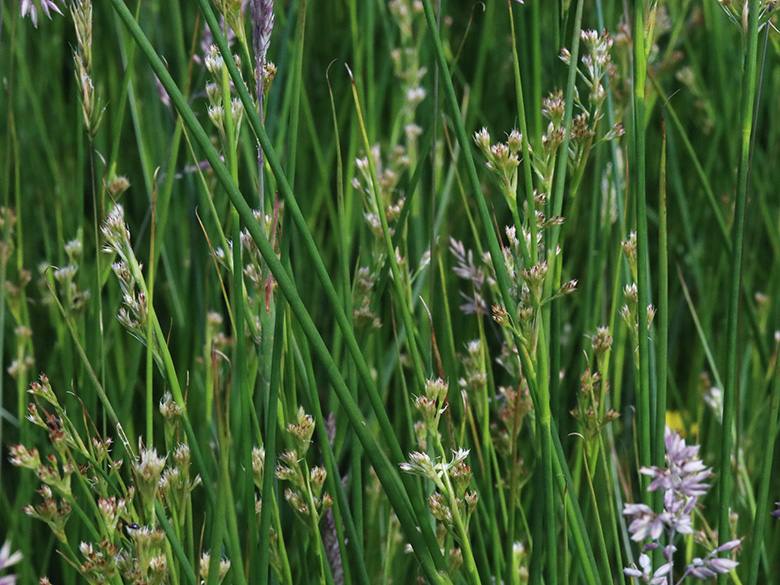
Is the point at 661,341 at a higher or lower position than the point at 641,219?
lower

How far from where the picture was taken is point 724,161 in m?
1.65

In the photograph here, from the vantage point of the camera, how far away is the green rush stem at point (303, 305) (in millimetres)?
570

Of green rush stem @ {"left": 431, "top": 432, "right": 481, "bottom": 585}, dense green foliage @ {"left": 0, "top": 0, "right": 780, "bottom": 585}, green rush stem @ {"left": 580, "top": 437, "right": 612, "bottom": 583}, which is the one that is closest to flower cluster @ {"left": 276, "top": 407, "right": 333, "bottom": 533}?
Answer: dense green foliage @ {"left": 0, "top": 0, "right": 780, "bottom": 585}

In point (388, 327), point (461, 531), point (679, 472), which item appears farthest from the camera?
point (388, 327)

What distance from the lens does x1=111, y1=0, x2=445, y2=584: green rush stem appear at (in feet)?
1.87

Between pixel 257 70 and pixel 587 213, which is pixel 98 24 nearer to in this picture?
pixel 587 213

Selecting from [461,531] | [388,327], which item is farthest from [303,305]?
[388,327]

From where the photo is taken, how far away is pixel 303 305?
60cm

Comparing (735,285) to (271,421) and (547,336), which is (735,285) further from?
(271,421)

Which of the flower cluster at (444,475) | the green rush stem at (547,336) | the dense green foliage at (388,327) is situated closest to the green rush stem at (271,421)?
the dense green foliage at (388,327)

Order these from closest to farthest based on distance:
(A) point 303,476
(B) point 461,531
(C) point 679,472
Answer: (C) point 679,472 < (B) point 461,531 < (A) point 303,476

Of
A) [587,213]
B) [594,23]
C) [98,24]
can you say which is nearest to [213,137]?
[98,24]

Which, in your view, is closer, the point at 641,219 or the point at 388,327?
the point at 641,219

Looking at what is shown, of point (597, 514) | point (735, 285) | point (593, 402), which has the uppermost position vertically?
point (735, 285)
